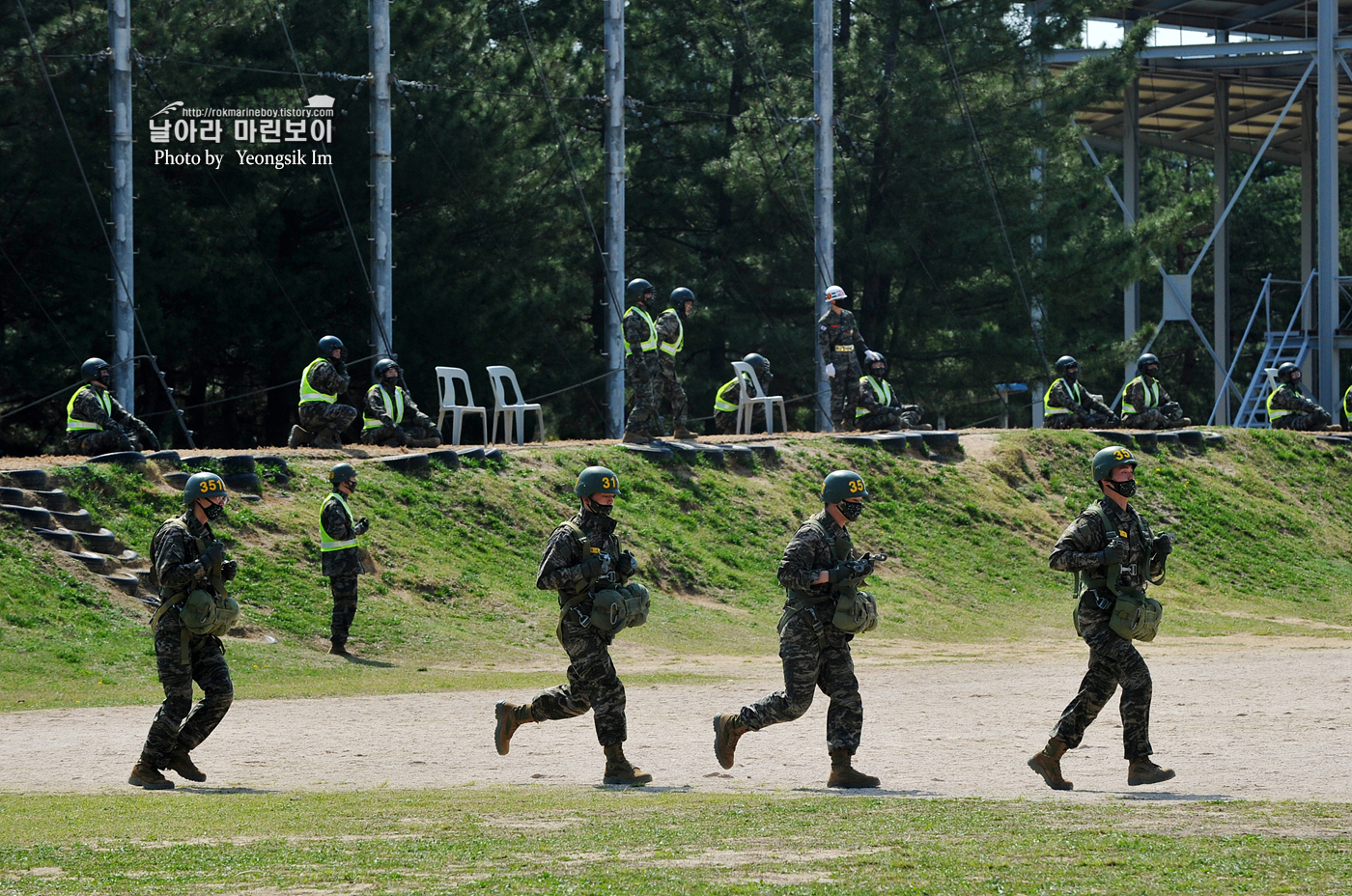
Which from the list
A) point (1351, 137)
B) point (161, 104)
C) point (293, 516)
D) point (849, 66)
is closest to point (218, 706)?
point (293, 516)

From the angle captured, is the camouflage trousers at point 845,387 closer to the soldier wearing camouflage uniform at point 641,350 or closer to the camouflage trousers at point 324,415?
the soldier wearing camouflage uniform at point 641,350

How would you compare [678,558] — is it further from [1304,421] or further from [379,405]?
[1304,421]

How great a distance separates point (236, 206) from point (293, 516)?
36.6 feet

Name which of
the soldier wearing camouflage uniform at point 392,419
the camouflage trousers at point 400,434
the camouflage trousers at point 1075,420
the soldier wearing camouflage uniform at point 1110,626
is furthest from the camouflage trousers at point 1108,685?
the camouflage trousers at point 1075,420

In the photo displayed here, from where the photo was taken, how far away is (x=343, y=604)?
18.5 meters

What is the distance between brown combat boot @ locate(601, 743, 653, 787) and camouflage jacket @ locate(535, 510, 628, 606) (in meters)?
1.01

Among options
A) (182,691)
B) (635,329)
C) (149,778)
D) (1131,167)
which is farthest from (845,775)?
(1131,167)

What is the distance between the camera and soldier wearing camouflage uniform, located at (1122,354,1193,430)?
31469 mm

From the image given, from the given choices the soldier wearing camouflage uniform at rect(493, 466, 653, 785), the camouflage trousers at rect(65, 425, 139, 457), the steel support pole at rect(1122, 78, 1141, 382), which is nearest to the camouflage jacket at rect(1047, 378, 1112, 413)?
the steel support pole at rect(1122, 78, 1141, 382)

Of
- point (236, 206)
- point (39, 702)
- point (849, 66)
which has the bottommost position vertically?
point (39, 702)

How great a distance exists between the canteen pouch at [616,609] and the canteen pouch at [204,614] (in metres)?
2.33

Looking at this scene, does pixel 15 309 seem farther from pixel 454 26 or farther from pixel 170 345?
pixel 454 26

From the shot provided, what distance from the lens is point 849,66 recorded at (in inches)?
1489

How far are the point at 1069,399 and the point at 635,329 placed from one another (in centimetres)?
1073
